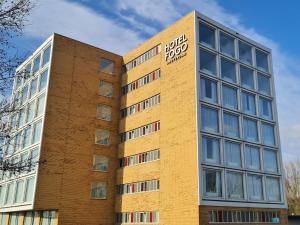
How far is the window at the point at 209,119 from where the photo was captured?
3491cm

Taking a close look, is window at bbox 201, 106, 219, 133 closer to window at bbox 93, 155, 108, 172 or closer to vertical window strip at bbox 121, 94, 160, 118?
vertical window strip at bbox 121, 94, 160, 118

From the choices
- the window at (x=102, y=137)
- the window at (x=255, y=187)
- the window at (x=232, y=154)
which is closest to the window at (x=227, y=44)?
the window at (x=232, y=154)

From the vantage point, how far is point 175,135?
119ft

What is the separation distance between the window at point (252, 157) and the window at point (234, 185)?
2.08m

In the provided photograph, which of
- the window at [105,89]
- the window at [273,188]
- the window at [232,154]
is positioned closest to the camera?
the window at [232,154]

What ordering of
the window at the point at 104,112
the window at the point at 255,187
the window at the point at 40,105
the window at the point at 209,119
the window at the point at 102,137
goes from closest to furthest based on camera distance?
the window at the point at 209,119 < the window at the point at 255,187 < the window at the point at 40,105 < the window at the point at 102,137 < the window at the point at 104,112

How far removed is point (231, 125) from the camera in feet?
123

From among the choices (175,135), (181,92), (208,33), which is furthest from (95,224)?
(208,33)

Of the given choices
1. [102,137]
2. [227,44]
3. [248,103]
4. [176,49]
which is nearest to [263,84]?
[248,103]

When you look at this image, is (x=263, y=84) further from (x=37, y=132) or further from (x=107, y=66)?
(x=37, y=132)

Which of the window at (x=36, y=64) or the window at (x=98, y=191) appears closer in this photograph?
the window at (x=98, y=191)

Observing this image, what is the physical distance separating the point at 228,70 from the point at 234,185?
41.6 ft

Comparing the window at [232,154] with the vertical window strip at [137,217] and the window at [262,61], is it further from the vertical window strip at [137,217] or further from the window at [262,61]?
the window at [262,61]

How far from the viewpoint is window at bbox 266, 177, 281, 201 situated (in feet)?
126
